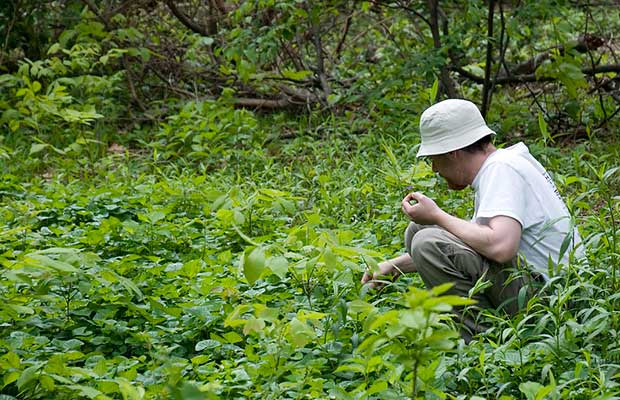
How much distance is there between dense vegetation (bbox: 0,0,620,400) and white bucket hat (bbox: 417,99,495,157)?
1.64ft

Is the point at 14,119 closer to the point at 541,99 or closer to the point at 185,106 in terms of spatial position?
the point at 185,106

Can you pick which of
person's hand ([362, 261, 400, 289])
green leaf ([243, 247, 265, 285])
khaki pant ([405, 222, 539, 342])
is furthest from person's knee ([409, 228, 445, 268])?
green leaf ([243, 247, 265, 285])

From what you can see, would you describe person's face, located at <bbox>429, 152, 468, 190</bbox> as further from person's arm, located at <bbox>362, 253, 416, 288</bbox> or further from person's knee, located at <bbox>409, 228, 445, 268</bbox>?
person's arm, located at <bbox>362, 253, 416, 288</bbox>

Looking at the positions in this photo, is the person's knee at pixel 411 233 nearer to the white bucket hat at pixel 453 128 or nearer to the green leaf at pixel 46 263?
the white bucket hat at pixel 453 128

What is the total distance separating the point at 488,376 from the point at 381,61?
231 inches

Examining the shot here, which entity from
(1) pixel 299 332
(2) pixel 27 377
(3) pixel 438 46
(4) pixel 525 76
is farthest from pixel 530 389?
(4) pixel 525 76

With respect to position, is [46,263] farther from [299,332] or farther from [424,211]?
[424,211]

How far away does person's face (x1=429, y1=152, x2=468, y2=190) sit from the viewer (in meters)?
3.46

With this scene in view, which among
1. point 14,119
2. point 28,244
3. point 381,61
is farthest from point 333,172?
point 14,119

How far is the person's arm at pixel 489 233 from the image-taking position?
320 cm

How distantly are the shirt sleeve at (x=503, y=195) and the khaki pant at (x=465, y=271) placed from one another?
5.5 inches

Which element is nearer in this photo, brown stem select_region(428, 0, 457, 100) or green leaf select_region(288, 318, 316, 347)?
green leaf select_region(288, 318, 316, 347)

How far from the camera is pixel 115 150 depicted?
311 inches

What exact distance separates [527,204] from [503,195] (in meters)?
0.13
